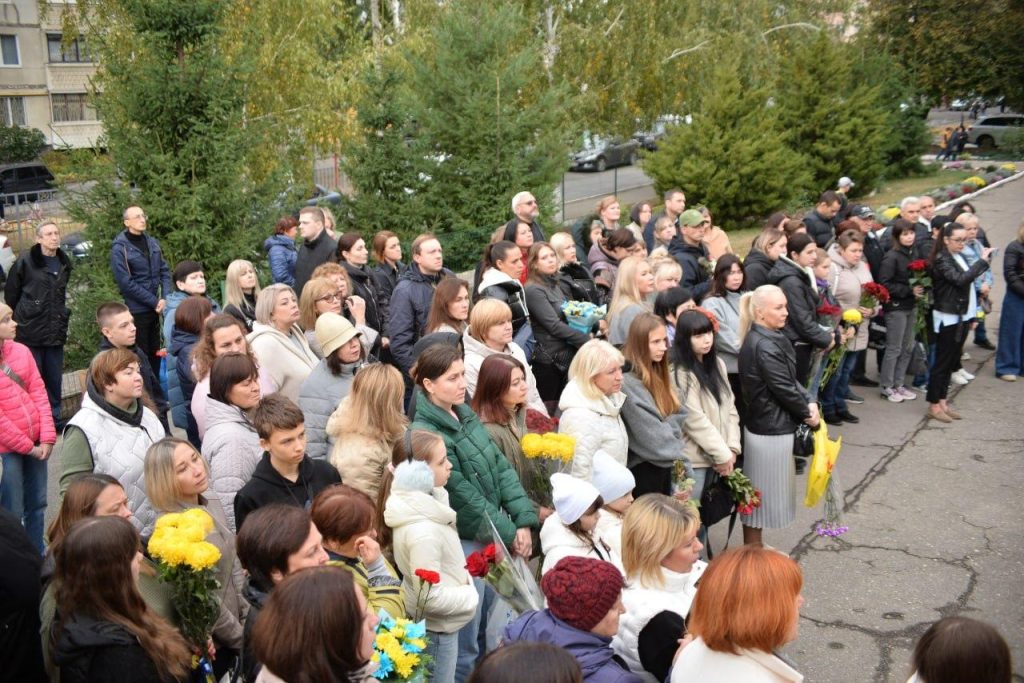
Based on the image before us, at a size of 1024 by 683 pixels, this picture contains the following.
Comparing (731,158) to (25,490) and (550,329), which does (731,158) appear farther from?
(25,490)

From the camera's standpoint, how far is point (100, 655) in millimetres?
3615

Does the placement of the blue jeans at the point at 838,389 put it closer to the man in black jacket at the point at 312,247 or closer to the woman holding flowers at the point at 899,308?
the woman holding flowers at the point at 899,308

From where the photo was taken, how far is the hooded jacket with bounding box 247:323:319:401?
680 cm

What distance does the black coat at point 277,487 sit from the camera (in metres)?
4.90

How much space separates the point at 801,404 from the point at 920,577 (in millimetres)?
1527

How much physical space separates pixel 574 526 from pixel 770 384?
2647mm

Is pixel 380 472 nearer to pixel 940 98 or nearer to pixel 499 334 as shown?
pixel 499 334

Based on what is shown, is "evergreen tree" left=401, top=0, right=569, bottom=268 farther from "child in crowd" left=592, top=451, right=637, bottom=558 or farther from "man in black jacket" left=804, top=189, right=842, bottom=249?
"child in crowd" left=592, top=451, right=637, bottom=558

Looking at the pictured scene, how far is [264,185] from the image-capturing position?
12.0 m

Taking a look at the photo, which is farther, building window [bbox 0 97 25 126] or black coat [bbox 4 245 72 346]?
building window [bbox 0 97 25 126]

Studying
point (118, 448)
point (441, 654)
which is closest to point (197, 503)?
point (118, 448)

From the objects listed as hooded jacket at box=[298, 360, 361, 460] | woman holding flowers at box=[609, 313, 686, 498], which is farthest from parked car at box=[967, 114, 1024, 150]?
hooded jacket at box=[298, 360, 361, 460]

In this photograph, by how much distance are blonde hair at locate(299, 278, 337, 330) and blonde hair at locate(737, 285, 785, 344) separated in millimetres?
3046

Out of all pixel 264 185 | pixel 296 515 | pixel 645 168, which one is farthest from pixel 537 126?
pixel 296 515
